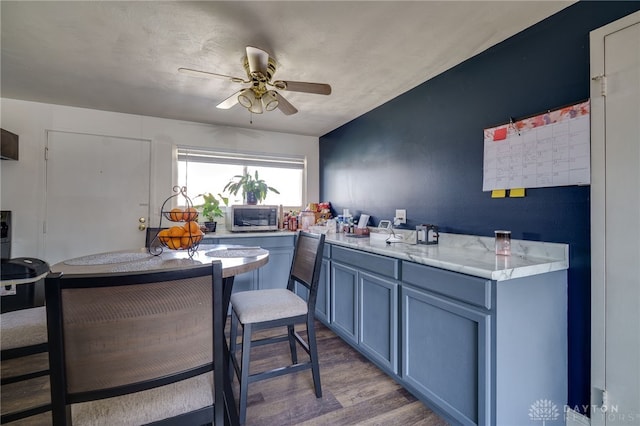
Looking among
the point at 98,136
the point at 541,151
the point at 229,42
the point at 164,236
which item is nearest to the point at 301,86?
the point at 229,42

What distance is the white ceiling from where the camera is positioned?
4.82 feet

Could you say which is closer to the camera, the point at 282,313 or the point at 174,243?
the point at 174,243

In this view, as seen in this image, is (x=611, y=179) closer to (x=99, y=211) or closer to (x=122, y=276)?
(x=122, y=276)

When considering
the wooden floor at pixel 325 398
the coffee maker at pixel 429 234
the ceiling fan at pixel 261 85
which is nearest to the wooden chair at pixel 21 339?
the wooden floor at pixel 325 398

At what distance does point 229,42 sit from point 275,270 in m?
2.22

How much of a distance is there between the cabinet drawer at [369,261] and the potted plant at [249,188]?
1.39 m

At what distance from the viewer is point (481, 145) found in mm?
1873

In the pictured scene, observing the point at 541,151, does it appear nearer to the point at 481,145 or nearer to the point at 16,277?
the point at 481,145

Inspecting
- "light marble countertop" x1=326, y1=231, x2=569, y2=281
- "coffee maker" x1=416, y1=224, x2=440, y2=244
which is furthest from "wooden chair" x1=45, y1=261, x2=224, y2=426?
"coffee maker" x1=416, y1=224, x2=440, y2=244

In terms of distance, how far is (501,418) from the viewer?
1247 millimetres

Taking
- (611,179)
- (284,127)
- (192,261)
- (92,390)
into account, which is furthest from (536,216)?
(284,127)

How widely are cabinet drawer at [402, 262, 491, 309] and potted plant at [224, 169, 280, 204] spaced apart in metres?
2.22

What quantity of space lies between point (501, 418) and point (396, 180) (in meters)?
1.83

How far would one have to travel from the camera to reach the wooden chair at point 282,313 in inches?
60.4
